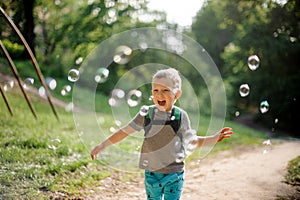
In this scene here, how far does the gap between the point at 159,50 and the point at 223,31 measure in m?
4.60

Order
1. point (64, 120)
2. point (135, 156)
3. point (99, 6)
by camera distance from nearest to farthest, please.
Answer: point (135, 156) < point (64, 120) < point (99, 6)

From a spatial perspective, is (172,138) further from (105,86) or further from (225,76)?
(225,76)

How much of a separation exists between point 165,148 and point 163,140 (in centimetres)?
6

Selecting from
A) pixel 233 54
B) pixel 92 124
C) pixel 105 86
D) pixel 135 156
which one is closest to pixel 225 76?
pixel 233 54

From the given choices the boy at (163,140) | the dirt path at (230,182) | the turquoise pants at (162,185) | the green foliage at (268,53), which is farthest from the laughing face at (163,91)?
the green foliage at (268,53)

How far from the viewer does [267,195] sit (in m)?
3.94

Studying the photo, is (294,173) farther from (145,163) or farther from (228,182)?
(145,163)

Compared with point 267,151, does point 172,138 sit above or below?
above

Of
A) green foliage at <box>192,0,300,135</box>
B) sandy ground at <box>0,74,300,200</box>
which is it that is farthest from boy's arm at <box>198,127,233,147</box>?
green foliage at <box>192,0,300,135</box>

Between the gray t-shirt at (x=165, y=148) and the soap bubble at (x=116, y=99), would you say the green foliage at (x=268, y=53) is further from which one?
the gray t-shirt at (x=165, y=148)

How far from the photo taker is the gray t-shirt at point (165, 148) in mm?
2689

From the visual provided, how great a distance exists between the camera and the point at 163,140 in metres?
2.71

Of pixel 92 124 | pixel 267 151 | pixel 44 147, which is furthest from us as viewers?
pixel 92 124

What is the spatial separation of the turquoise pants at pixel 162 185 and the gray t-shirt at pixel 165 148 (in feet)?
0.15
